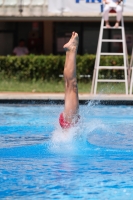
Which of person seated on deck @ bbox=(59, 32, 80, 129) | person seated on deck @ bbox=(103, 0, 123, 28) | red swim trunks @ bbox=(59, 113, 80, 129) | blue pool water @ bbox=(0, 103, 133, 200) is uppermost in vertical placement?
person seated on deck @ bbox=(103, 0, 123, 28)

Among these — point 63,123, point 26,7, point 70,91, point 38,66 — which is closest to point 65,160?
point 63,123

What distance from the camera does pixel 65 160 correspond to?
320 inches

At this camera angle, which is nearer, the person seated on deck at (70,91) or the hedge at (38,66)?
the person seated on deck at (70,91)

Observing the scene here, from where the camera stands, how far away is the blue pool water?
21.3 feet

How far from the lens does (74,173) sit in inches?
288

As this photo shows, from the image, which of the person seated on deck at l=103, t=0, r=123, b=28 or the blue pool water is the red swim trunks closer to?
the blue pool water

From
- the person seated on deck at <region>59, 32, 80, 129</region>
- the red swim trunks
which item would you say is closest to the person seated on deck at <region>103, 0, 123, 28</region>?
the person seated on deck at <region>59, 32, 80, 129</region>

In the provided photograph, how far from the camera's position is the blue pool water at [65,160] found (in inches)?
256

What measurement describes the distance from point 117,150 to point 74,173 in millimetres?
1496

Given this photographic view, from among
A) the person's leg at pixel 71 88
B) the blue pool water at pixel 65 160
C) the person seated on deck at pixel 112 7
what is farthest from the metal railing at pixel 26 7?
the person's leg at pixel 71 88

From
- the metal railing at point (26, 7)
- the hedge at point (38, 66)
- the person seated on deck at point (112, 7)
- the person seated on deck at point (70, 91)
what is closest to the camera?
the person seated on deck at point (70, 91)

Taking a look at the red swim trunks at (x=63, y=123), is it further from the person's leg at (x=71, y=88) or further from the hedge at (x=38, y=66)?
the hedge at (x=38, y=66)

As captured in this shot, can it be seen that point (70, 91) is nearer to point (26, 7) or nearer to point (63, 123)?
point (63, 123)

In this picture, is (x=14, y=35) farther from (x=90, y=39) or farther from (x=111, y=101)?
(x=111, y=101)
